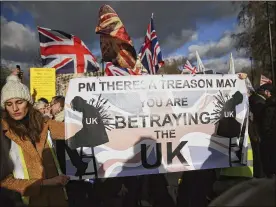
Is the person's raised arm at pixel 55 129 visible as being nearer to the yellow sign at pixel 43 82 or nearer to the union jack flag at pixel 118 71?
the union jack flag at pixel 118 71

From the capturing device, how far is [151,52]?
27.4ft

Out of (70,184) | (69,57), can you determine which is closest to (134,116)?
(70,184)

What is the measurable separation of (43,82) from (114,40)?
244cm

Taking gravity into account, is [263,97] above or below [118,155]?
above

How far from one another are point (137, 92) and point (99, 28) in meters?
2.80

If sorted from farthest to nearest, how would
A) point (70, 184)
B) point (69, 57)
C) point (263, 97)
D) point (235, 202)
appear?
point (69, 57) < point (263, 97) < point (70, 184) < point (235, 202)

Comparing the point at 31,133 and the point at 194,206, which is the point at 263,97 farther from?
the point at 31,133

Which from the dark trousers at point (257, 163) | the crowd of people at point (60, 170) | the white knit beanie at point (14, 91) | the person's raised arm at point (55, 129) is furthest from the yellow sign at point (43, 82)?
the white knit beanie at point (14, 91)

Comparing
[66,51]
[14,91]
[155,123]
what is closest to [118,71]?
[66,51]

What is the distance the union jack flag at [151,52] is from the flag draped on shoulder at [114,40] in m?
0.78

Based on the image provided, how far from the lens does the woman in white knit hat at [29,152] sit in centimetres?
318

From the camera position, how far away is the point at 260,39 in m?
33.0

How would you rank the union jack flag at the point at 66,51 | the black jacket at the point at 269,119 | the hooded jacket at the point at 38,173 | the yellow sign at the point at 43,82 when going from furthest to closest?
the yellow sign at the point at 43,82 < the union jack flag at the point at 66,51 < the black jacket at the point at 269,119 < the hooded jacket at the point at 38,173

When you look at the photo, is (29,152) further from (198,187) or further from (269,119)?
(269,119)
